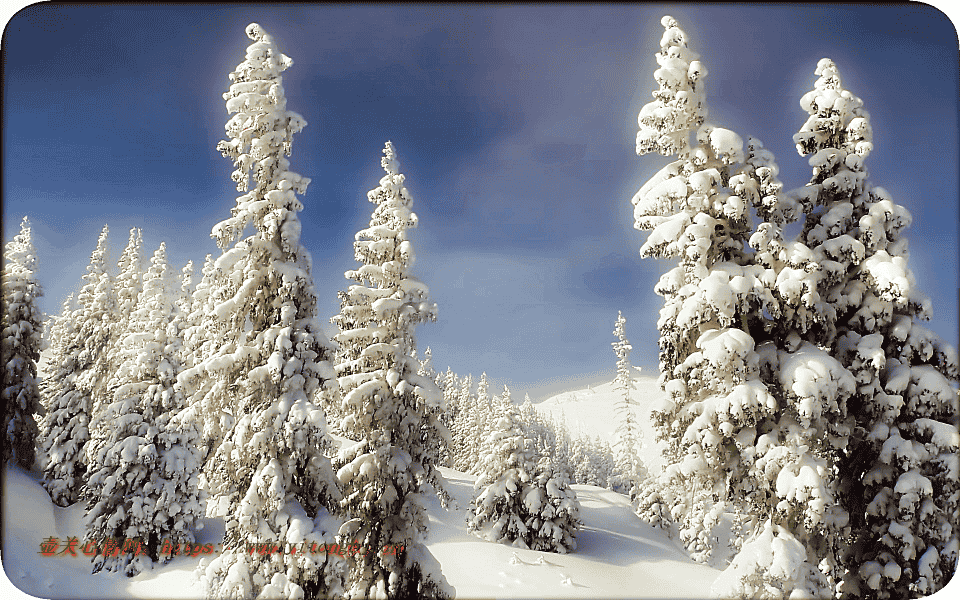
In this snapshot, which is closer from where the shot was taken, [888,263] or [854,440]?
[888,263]

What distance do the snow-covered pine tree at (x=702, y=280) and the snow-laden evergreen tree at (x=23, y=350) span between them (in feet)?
103

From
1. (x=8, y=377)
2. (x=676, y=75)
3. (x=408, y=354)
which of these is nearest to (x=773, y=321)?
(x=676, y=75)

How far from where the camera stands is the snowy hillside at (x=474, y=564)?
523 inches

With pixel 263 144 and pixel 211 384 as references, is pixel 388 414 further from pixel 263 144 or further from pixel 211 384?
pixel 263 144

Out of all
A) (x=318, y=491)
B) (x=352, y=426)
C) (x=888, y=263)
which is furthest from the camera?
(x=352, y=426)

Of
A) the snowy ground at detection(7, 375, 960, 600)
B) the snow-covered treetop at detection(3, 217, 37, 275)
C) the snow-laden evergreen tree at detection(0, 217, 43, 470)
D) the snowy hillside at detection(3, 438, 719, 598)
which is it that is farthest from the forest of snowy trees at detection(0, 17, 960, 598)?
the snow-laden evergreen tree at detection(0, 217, 43, 470)

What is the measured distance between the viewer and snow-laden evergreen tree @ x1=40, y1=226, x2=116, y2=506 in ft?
92.9

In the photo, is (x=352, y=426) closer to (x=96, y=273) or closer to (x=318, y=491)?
(x=318, y=491)

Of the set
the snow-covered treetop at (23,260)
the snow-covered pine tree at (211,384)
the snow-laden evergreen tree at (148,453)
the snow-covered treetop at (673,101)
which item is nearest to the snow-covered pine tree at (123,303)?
the snow-laden evergreen tree at (148,453)

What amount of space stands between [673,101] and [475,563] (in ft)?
79.9

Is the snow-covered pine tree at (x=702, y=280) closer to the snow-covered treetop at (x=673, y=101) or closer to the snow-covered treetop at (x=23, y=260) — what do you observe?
the snow-covered treetop at (x=673, y=101)

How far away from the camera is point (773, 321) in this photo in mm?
11336

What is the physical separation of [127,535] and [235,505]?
14.9m

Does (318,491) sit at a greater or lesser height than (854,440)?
lesser
